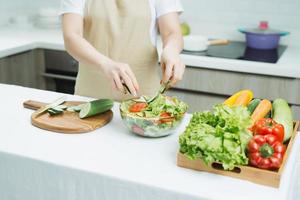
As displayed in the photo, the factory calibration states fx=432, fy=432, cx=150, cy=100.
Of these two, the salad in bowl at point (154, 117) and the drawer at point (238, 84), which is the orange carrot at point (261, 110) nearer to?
the salad in bowl at point (154, 117)

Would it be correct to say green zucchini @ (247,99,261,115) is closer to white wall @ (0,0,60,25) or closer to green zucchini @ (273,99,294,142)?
green zucchini @ (273,99,294,142)

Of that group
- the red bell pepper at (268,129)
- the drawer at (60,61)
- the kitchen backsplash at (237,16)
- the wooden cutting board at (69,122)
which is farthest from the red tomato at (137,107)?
the kitchen backsplash at (237,16)

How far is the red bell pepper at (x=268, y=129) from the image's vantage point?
1.08 m

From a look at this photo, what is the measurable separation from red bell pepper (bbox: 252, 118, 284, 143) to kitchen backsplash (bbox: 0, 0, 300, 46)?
1710 millimetres

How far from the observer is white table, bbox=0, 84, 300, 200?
0.99 m

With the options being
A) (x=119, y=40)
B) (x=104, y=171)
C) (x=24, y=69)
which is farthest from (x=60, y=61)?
(x=104, y=171)

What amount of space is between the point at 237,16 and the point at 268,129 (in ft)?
5.95

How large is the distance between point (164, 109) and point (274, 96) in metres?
1.09

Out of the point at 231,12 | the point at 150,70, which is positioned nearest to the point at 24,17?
the point at 231,12

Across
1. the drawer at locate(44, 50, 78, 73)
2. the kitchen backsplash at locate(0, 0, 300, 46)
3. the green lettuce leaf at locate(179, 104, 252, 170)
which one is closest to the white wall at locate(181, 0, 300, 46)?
the kitchen backsplash at locate(0, 0, 300, 46)

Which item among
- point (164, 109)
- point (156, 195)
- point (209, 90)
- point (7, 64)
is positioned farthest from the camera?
point (7, 64)

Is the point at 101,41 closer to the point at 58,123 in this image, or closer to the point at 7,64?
the point at 58,123

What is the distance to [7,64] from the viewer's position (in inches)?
97.6

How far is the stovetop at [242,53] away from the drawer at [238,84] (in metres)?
0.12
